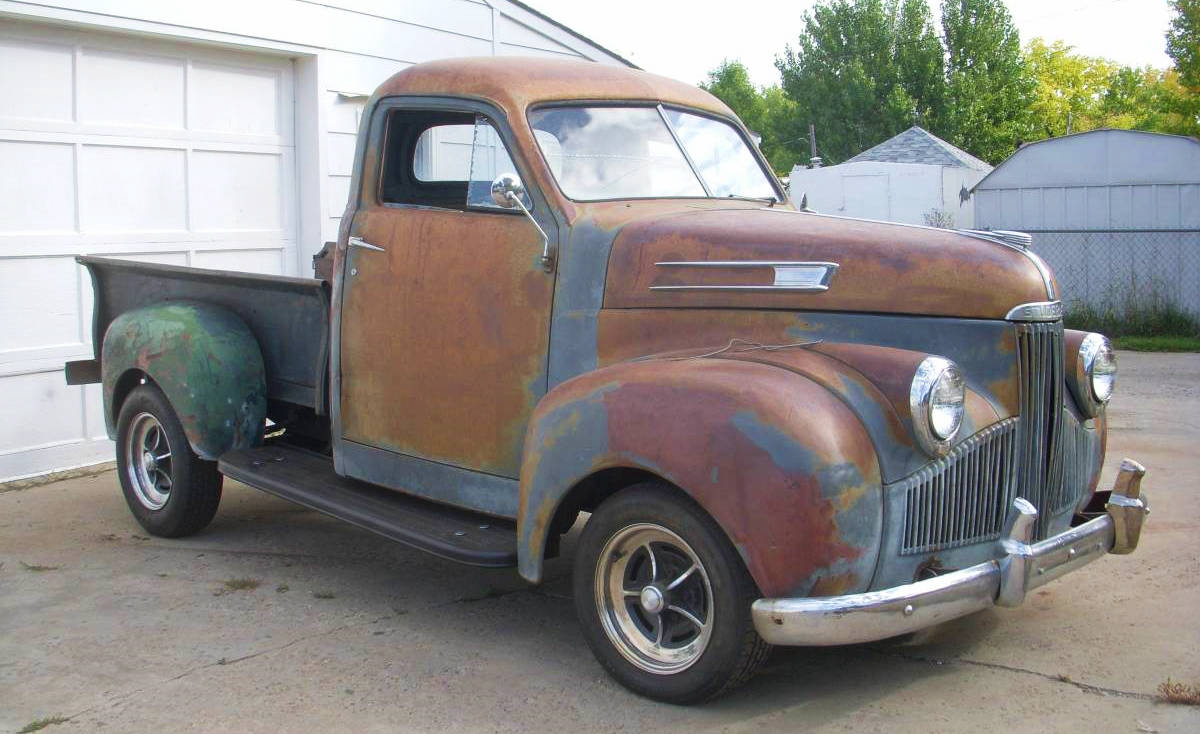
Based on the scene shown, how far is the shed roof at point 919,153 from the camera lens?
2613cm

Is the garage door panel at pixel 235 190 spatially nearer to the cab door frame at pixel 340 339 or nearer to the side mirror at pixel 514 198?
the cab door frame at pixel 340 339

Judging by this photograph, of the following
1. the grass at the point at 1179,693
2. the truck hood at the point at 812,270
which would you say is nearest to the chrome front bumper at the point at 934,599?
the grass at the point at 1179,693

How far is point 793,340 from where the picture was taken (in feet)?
12.7

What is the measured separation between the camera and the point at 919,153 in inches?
1054

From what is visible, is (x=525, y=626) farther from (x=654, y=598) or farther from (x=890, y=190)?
(x=890, y=190)

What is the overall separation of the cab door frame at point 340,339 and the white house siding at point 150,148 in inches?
114

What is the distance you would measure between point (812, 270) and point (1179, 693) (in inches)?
68.7

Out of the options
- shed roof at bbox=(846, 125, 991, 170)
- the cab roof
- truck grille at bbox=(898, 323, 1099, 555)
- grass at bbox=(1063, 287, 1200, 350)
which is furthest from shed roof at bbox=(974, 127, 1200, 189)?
truck grille at bbox=(898, 323, 1099, 555)

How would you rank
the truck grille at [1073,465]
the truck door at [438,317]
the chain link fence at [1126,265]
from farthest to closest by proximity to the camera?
the chain link fence at [1126,265] → the truck door at [438,317] → the truck grille at [1073,465]

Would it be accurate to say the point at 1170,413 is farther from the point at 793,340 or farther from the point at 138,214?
the point at 138,214

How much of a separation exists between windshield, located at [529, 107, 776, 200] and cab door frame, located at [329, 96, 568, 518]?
0.43 feet

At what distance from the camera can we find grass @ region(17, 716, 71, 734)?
3.72 m

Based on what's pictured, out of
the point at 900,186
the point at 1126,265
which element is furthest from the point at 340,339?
the point at 900,186

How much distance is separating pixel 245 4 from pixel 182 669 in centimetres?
513
